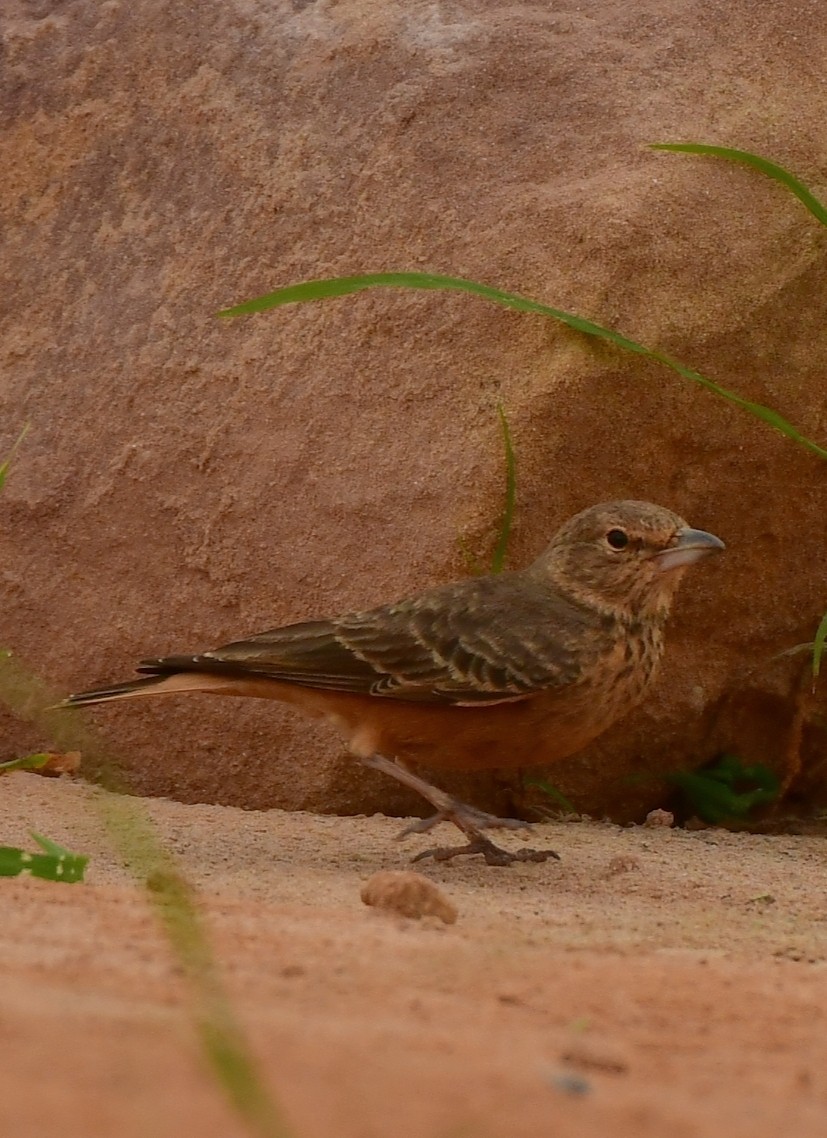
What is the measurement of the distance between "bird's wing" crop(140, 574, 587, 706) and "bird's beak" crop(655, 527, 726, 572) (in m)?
0.32

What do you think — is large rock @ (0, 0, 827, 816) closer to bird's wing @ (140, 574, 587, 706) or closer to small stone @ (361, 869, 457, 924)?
bird's wing @ (140, 574, 587, 706)

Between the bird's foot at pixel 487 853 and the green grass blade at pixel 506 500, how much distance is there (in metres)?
0.88

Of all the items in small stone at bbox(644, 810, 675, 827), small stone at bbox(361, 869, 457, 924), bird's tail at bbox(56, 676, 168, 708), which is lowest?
small stone at bbox(644, 810, 675, 827)

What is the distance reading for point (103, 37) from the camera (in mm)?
5527

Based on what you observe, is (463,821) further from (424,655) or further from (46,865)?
(46,865)

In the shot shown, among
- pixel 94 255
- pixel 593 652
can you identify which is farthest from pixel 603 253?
pixel 94 255

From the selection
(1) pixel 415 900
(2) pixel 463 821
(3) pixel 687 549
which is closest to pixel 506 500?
(3) pixel 687 549

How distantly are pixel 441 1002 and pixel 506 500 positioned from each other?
2.67m

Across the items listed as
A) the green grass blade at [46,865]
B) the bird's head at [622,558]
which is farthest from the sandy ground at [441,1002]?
the bird's head at [622,558]

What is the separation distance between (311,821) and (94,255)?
2100mm

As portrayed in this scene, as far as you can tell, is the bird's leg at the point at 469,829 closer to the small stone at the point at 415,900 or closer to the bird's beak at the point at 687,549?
the bird's beak at the point at 687,549

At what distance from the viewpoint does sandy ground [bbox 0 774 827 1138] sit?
1487 mm

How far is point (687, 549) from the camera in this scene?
4.36 metres

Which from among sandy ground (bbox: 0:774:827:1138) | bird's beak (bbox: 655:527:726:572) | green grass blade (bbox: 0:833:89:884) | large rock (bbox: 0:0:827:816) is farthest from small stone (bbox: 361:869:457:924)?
large rock (bbox: 0:0:827:816)
